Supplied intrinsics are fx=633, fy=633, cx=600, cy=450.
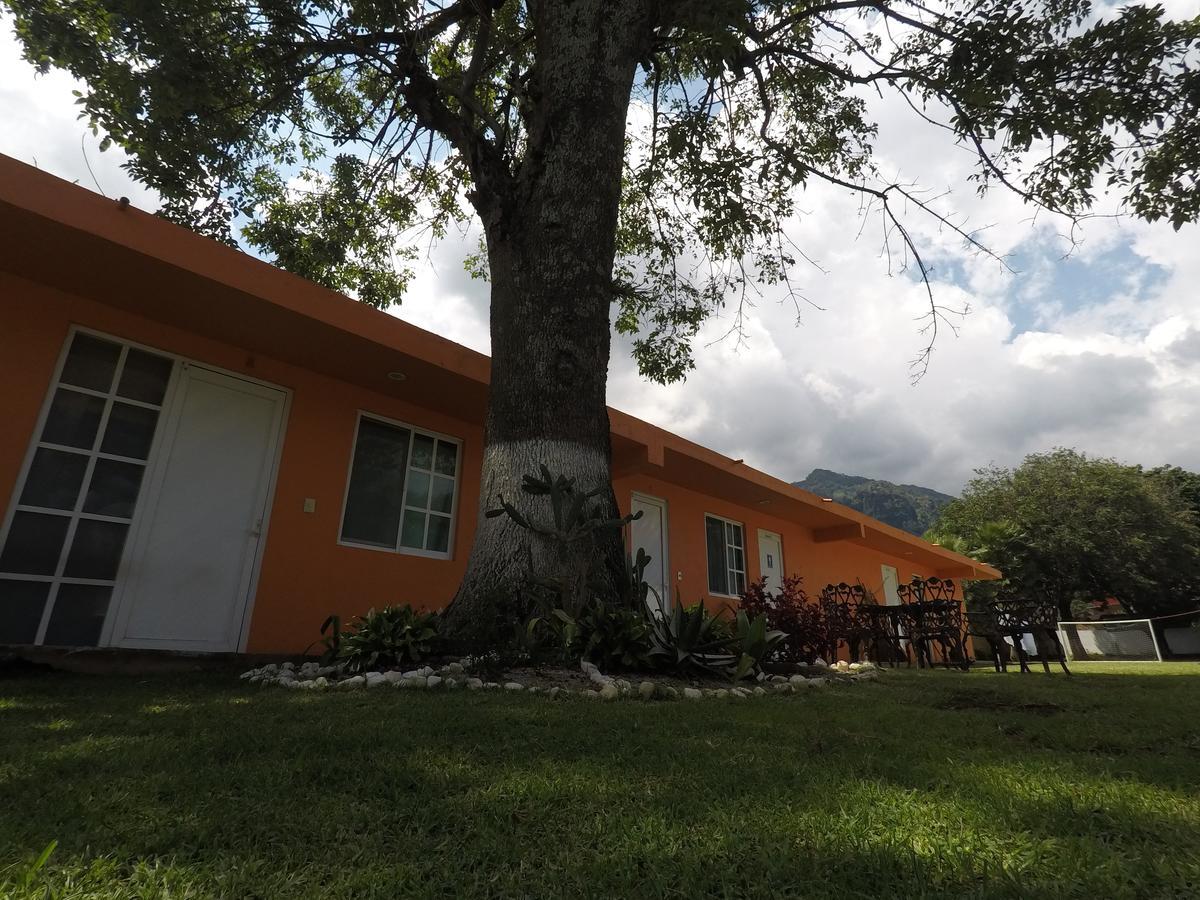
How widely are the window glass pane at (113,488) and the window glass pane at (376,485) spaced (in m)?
1.81

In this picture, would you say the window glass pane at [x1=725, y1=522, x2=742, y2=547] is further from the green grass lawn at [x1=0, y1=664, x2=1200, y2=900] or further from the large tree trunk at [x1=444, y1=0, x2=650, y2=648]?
the green grass lawn at [x1=0, y1=664, x2=1200, y2=900]

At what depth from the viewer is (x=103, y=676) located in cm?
423

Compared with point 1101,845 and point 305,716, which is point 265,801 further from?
point 1101,845

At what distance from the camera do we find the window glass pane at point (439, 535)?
726 centimetres

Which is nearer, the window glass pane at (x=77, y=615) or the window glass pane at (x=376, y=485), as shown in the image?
the window glass pane at (x=77, y=615)

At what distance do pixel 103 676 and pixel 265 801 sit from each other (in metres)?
3.83

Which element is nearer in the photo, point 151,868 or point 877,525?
point 151,868

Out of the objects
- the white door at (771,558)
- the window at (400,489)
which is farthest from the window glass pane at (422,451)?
the white door at (771,558)

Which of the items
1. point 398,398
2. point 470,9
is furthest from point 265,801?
point 470,9

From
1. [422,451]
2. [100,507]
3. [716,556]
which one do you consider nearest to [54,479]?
[100,507]

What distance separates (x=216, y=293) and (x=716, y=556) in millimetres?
8764

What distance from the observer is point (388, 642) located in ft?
12.8

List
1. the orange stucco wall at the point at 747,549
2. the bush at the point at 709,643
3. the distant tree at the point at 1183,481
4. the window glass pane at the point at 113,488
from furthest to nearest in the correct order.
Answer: the distant tree at the point at 1183,481, the orange stucco wall at the point at 747,549, the window glass pane at the point at 113,488, the bush at the point at 709,643

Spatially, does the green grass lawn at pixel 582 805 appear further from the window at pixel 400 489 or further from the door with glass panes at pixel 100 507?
the window at pixel 400 489
